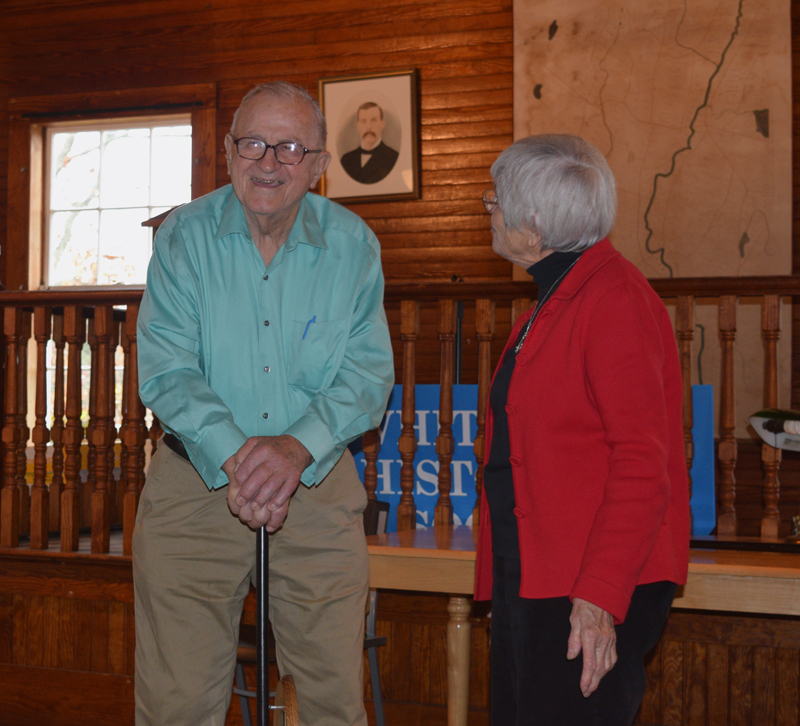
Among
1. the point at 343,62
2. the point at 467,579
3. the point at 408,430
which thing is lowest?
the point at 467,579

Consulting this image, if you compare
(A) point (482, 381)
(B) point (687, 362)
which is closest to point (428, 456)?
(A) point (482, 381)

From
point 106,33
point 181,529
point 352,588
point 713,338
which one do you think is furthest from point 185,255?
point 106,33

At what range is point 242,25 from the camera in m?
5.20

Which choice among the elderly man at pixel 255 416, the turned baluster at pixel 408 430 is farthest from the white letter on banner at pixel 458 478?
the elderly man at pixel 255 416

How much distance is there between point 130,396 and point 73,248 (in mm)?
2723

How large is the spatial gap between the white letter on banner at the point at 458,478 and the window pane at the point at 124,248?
10.4 ft

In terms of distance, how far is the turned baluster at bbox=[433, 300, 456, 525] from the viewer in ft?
9.39

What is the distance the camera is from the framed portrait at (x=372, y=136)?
4.87 m

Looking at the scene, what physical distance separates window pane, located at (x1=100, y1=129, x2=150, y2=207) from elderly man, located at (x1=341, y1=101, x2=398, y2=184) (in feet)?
4.80

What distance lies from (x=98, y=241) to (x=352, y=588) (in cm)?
443

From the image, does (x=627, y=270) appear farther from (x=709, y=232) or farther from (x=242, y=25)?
(x=242, y=25)

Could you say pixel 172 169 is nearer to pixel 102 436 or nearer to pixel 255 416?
pixel 102 436

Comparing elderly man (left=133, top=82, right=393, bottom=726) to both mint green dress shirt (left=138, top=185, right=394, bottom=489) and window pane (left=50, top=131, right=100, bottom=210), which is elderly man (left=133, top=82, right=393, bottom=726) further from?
window pane (left=50, top=131, right=100, bottom=210)

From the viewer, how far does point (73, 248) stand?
543 centimetres
